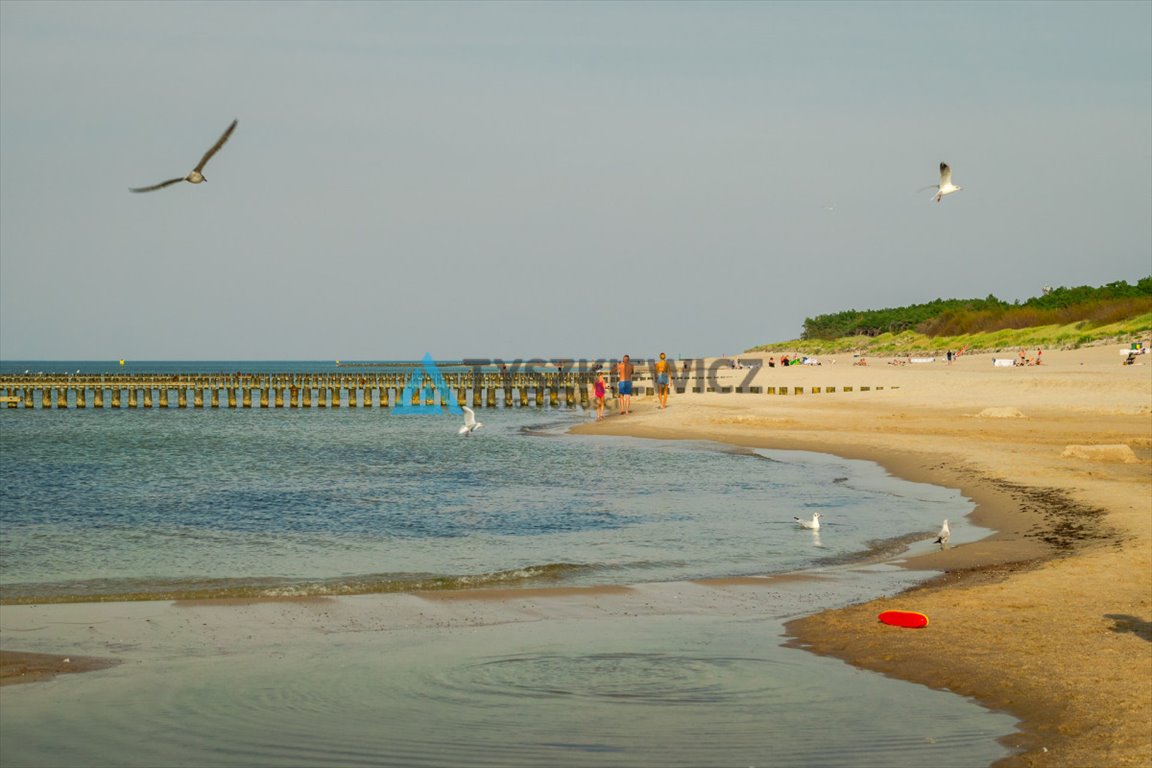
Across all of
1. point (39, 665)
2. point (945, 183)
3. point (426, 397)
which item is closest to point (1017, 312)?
point (426, 397)

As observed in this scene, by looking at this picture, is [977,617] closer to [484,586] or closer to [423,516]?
[484,586]

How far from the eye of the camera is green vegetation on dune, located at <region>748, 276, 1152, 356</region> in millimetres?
83188

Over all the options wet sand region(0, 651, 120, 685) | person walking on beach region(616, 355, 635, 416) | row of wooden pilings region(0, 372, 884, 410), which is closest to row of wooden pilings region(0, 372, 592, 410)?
row of wooden pilings region(0, 372, 884, 410)

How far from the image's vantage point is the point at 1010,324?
102 m

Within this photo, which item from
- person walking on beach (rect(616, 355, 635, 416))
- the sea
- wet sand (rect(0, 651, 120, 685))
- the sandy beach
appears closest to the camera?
the sea

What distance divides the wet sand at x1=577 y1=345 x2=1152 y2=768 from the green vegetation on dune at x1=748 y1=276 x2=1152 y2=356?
145 ft

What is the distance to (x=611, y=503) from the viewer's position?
2409cm

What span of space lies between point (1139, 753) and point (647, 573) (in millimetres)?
8922

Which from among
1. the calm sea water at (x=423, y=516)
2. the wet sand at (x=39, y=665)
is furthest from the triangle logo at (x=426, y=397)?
the wet sand at (x=39, y=665)

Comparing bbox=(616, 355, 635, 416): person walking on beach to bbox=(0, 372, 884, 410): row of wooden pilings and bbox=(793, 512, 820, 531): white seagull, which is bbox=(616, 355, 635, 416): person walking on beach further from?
bbox=(793, 512, 820, 531): white seagull

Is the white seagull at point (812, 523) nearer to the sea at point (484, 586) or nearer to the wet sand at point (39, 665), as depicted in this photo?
the sea at point (484, 586)

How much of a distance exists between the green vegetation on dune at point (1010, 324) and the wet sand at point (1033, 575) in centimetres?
4427

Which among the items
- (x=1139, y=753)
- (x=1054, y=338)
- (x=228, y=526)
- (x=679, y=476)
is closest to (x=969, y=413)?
(x=679, y=476)

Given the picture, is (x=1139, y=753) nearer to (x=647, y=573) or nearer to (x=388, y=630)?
(x=388, y=630)
